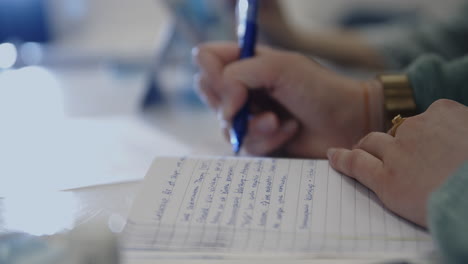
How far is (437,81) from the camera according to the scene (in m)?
0.55

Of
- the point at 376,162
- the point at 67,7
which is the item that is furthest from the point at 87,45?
the point at 376,162

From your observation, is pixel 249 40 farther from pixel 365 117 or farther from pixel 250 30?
pixel 365 117

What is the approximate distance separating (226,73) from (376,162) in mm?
286

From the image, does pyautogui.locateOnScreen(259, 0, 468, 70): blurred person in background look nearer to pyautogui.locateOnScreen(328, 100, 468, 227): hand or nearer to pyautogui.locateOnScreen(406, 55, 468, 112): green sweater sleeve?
pyautogui.locateOnScreen(406, 55, 468, 112): green sweater sleeve

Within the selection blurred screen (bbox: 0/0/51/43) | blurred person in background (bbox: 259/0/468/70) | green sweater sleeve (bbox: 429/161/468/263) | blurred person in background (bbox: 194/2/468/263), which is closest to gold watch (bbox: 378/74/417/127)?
blurred person in background (bbox: 194/2/468/263)

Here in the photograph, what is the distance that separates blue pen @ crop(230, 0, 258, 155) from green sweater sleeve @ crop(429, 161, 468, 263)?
33 centimetres

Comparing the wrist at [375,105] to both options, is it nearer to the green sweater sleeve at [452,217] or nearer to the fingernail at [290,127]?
the fingernail at [290,127]

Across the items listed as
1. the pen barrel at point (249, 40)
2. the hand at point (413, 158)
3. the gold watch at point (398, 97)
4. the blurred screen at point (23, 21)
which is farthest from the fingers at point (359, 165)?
the blurred screen at point (23, 21)

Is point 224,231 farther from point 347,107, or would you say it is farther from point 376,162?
point 347,107

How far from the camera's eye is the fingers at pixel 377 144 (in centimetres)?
43

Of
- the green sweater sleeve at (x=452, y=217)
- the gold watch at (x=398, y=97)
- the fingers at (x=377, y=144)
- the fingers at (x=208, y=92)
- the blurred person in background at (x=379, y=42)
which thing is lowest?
the blurred person in background at (x=379, y=42)

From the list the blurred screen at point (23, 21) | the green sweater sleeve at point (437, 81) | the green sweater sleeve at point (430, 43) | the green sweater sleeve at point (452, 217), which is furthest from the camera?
the blurred screen at point (23, 21)

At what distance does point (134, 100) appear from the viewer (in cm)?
94

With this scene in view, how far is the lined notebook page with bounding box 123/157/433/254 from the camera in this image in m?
0.35
